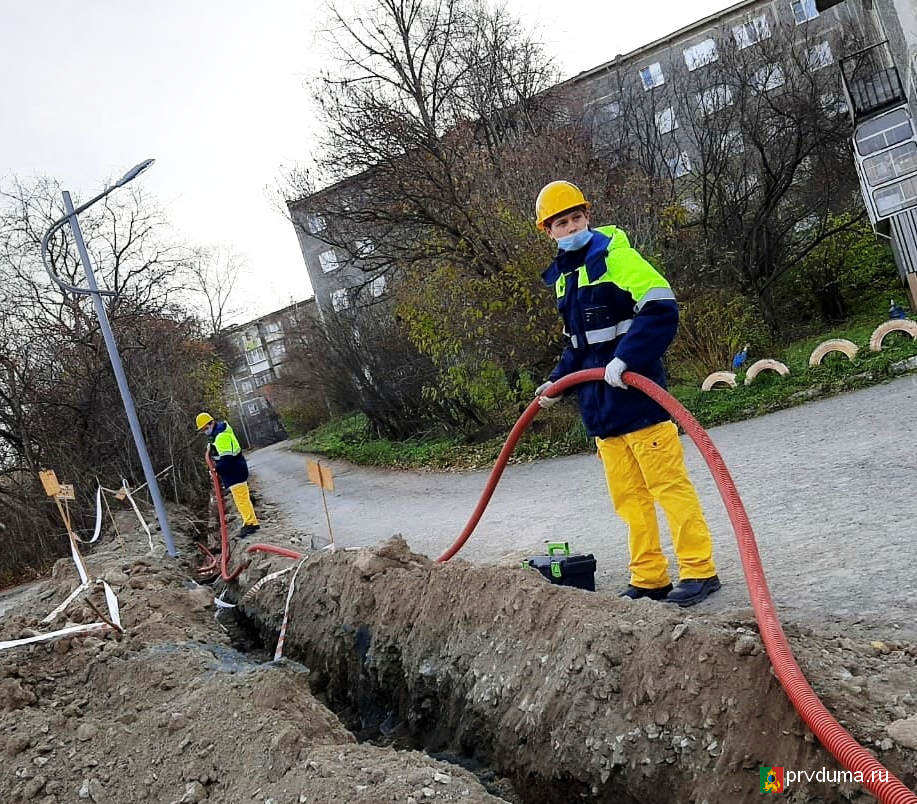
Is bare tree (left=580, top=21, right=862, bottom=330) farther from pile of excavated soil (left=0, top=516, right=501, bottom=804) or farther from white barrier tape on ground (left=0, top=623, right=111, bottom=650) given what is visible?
pile of excavated soil (left=0, top=516, right=501, bottom=804)

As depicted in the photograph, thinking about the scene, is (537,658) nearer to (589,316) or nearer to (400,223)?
(589,316)

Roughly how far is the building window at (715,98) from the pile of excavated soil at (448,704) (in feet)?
54.2

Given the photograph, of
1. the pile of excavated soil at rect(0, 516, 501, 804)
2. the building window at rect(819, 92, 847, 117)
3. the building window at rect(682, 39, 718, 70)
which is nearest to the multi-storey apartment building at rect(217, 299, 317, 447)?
the building window at rect(682, 39, 718, 70)

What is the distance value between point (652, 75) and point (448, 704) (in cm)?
2395

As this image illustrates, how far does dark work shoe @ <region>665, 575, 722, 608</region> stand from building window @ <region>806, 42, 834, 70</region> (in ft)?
57.9

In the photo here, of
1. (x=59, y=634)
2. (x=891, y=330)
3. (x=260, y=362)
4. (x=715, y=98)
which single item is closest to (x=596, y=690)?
(x=59, y=634)

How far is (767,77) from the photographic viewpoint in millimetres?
17781

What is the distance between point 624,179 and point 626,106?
664cm

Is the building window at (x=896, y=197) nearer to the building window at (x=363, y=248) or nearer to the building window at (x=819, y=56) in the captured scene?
the building window at (x=819, y=56)

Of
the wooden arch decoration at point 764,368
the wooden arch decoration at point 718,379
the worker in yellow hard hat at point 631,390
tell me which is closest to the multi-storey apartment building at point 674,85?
the wooden arch decoration at point 718,379

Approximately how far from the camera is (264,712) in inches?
139

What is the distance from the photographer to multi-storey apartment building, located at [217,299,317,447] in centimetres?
3741

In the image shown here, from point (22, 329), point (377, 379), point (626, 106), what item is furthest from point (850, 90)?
point (22, 329)

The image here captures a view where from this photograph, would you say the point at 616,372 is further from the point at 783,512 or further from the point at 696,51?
the point at 696,51
